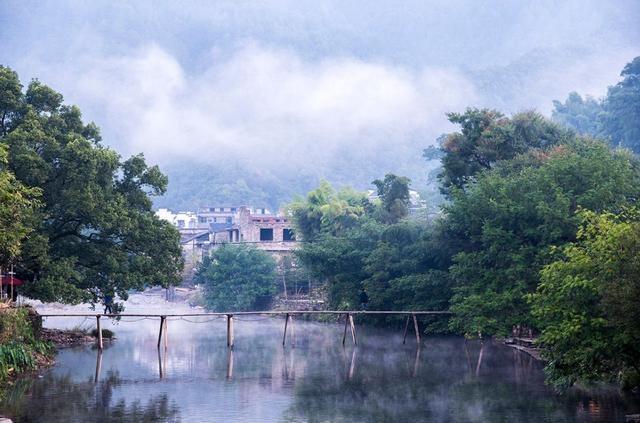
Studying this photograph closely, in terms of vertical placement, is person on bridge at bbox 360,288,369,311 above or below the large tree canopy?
below

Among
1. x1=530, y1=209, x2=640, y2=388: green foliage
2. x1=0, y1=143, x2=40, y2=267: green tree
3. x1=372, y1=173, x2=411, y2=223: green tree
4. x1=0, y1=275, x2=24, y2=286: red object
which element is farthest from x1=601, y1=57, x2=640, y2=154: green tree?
x1=0, y1=143, x2=40, y2=267: green tree

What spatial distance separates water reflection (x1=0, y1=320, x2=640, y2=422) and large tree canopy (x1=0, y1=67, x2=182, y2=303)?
3761mm

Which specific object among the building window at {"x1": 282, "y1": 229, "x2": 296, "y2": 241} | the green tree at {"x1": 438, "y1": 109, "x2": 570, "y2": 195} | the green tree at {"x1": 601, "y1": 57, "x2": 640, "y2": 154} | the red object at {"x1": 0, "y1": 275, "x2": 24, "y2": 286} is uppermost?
the green tree at {"x1": 601, "y1": 57, "x2": 640, "y2": 154}

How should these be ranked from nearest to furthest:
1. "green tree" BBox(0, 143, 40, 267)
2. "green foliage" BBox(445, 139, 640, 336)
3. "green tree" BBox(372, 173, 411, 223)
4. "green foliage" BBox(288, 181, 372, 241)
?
1. "green tree" BBox(0, 143, 40, 267)
2. "green foliage" BBox(445, 139, 640, 336)
3. "green tree" BBox(372, 173, 411, 223)
4. "green foliage" BBox(288, 181, 372, 241)

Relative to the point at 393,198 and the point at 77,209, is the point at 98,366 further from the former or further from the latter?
the point at 393,198

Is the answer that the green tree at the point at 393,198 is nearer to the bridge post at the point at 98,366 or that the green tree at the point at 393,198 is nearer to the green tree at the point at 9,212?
the bridge post at the point at 98,366

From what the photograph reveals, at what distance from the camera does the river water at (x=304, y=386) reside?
27734 mm

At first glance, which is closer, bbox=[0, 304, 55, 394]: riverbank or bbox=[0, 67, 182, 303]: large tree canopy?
bbox=[0, 304, 55, 394]: riverbank

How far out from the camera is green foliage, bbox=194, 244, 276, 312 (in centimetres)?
7994

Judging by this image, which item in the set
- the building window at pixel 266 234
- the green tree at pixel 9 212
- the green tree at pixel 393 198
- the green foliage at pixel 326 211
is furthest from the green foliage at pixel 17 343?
the building window at pixel 266 234

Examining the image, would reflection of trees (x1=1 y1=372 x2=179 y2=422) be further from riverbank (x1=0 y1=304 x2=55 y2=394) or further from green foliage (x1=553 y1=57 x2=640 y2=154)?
green foliage (x1=553 y1=57 x2=640 y2=154)

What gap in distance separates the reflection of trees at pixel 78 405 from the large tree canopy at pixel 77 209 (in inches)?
431

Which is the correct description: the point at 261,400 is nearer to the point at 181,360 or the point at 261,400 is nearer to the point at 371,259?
the point at 181,360

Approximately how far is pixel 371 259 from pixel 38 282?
21.7m
